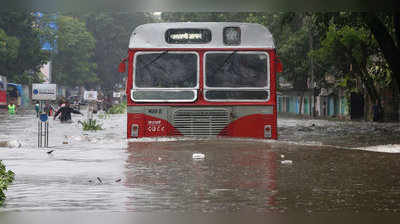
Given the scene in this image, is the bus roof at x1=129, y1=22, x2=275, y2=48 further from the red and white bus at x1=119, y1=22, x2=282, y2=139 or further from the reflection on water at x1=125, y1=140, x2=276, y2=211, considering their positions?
the reflection on water at x1=125, y1=140, x2=276, y2=211

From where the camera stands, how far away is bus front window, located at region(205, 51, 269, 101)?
59.8ft

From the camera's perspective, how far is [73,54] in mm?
101938

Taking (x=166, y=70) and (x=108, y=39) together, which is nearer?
(x=166, y=70)

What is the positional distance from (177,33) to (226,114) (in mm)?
2151

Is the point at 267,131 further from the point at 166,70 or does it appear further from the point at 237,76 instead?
the point at 166,70

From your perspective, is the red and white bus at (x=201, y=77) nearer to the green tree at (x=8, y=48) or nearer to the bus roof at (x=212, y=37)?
the bus roof at (x=212, y=37)

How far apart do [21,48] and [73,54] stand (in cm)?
2362

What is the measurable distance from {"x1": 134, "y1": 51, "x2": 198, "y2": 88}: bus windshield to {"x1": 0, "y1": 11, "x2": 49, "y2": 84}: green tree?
5882 centimetres

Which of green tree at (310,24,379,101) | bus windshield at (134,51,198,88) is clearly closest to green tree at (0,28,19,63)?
green tree at (310,24,379,101)

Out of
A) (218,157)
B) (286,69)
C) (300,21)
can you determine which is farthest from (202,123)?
(300,21)

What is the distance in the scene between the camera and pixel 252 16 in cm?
5869

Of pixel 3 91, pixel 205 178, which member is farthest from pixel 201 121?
pixel 3 91
